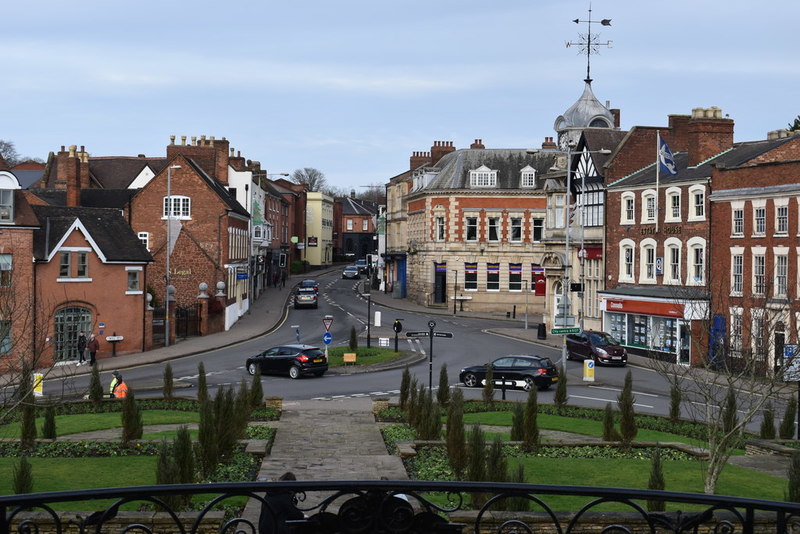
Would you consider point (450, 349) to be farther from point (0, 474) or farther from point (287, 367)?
point (0, 474)

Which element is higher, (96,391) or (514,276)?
(514,276)

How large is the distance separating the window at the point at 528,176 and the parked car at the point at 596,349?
98.1 ft

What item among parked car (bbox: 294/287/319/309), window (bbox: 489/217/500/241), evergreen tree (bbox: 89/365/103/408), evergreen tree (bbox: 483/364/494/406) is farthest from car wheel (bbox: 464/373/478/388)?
window (bbox: 489/217/500/241)

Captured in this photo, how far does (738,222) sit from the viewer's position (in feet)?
147

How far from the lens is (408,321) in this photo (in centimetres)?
6438

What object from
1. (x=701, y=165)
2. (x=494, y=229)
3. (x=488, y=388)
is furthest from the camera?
(x=494, y=229)

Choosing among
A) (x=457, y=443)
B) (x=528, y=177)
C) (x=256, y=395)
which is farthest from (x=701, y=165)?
(x=457, y=443)

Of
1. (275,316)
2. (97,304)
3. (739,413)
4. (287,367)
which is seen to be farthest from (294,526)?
(275,316)

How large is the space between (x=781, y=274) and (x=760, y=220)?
3.00 m

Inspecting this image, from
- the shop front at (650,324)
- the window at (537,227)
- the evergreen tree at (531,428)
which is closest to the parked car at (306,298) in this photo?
the window at (537,227)

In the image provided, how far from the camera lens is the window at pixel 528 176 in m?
76.5

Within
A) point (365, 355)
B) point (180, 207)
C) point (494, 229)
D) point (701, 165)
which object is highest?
point (701, 165)

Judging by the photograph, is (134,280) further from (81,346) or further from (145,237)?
(145,237)

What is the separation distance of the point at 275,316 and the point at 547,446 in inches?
1794
